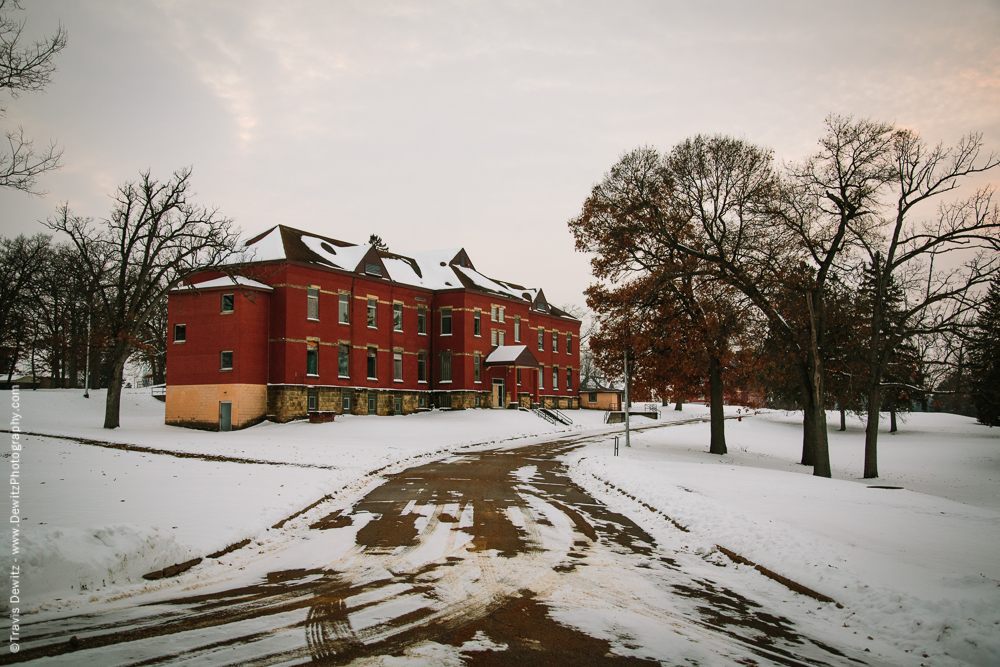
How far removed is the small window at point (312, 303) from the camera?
1606 inches

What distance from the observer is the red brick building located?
127ft

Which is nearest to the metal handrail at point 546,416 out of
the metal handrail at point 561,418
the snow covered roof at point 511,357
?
the metal handrail at point 561,418

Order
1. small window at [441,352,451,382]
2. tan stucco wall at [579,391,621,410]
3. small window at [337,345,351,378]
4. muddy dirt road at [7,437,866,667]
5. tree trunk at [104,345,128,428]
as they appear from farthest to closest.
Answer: tan stucco wall at [579,391,621,410], small window at [441,352,451,382], small window at [337,345,351,378], tree trunk at [104,345,128,428], muddy dirt road at [7,437,866,667]

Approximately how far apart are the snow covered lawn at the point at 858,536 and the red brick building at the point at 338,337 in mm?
21864

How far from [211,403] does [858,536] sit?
3656cm

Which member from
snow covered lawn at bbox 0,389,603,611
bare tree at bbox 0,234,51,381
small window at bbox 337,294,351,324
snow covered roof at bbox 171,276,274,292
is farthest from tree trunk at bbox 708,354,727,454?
bare tree at bbox 0,234,51,381

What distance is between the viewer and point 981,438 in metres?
47.0

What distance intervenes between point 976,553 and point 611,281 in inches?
783

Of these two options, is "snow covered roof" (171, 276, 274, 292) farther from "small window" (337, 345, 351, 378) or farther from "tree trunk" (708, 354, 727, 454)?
"tree trunk" (708, 354, 727, 454)

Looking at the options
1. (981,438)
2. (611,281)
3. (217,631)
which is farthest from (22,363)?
(981,438)

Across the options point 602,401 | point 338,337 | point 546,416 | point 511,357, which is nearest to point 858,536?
point 338,337

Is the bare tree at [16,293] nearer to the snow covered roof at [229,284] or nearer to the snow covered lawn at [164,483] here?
the snow covered lawn at [164,483]

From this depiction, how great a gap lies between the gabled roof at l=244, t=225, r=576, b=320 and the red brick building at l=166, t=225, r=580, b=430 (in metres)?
0.13

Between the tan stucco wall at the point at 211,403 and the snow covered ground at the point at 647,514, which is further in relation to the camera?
the tan stucco wall at the point at 211,403
